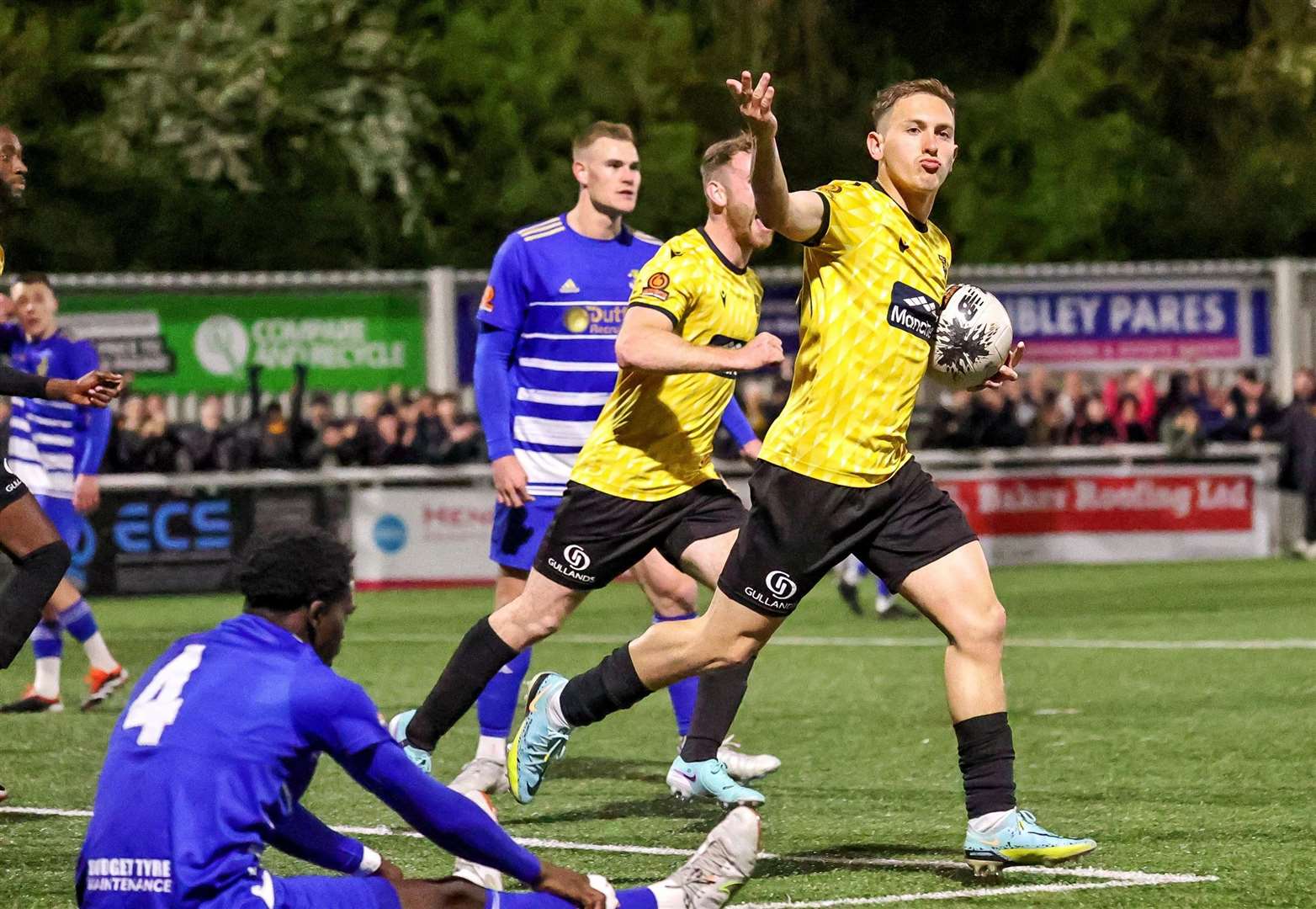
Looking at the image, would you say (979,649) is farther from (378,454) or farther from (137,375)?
(137,375)

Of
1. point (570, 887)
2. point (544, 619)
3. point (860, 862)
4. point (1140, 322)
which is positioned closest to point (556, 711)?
point (544, 619)

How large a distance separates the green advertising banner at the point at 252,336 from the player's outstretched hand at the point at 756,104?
1661cm

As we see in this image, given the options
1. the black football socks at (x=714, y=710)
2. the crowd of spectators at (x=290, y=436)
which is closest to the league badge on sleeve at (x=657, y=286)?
the black football socks at (x=714, y=710)

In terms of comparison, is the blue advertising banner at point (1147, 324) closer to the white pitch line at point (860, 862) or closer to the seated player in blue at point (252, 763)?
the white pitch line at point (860, 862)

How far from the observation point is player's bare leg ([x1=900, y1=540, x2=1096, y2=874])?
6621 millimetres

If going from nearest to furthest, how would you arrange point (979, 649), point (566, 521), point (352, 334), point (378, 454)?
point (979, 649) < point (566, 521) < point (378, 454) < point (352, 334)

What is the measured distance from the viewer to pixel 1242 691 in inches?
463

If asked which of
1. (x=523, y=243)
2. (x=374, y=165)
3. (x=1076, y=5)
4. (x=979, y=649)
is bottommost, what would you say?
(x=979, y=649)

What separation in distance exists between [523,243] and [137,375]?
14327mm

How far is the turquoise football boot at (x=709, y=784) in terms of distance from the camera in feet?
25.6

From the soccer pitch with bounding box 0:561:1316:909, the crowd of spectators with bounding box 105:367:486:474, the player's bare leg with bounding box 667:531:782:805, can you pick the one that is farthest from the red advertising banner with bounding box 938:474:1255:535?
the player's bare leg with bounding box 667:531:782:805

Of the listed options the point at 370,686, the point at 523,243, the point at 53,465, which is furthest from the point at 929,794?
the point at 53,465

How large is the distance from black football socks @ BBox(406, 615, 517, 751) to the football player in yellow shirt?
1161 millimetres

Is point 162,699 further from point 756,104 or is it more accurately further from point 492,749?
point 492,749
